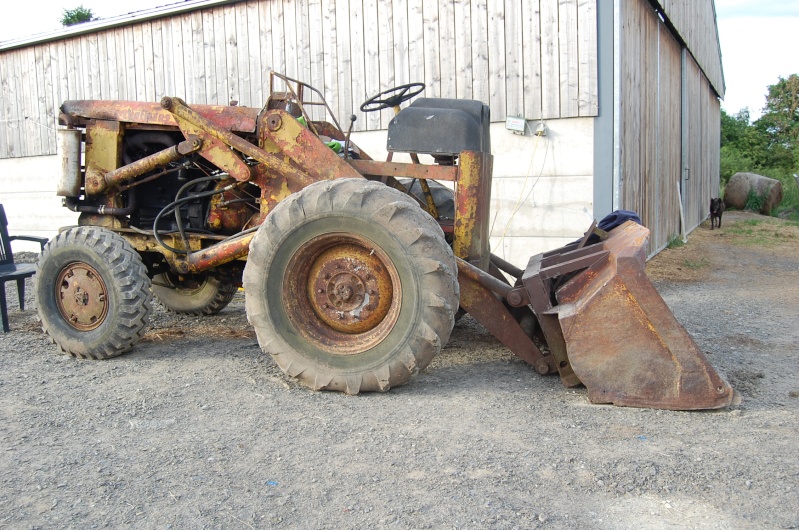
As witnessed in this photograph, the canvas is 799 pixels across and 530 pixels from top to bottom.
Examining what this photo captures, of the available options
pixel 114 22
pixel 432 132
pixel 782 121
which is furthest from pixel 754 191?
pixel 432 132

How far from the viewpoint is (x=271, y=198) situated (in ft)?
17.0

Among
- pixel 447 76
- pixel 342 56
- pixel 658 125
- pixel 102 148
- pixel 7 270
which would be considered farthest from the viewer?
pixel 658 125

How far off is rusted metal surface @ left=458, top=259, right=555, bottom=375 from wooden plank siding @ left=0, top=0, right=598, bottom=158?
421 centimetres

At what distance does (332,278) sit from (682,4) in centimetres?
1246

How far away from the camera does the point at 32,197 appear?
41.1 ft

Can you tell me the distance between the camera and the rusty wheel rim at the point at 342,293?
4332mm

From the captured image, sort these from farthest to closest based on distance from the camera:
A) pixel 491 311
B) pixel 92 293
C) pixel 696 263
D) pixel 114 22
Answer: pixel 696 263
pixel 114 22
pixel 92 293
pixel 491 311

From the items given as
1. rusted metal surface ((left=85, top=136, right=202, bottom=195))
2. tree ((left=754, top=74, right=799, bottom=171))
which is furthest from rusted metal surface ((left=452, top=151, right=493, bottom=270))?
tree ((left=754, top=74, right=799, bottom=171))

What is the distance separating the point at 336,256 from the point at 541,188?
4524mm

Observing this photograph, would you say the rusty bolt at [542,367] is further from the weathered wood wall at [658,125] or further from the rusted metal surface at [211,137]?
the weathered wood wall at [658,125]

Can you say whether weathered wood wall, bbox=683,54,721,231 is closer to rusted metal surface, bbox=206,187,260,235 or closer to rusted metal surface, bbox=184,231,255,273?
rusted metal surface, bbox=206,187,260,235

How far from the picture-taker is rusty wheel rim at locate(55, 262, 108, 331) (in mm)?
5121

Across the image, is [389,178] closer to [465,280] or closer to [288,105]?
[288,105]

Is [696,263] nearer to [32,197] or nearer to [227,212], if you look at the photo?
[227,212]
